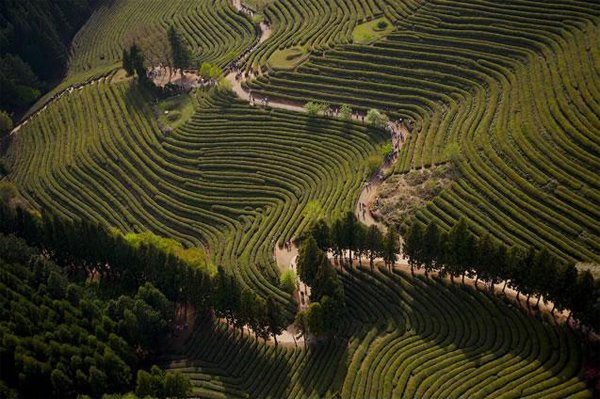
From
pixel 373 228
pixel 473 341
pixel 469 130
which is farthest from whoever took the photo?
pixel 469 130

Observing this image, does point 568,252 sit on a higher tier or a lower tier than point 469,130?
lower

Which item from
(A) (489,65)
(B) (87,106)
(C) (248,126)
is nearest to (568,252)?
(A) (489,65)

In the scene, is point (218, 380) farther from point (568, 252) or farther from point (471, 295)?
point (568, 252)

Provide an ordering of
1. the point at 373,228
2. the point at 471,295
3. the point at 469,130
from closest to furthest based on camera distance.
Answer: the point at 471,295, the point at 373,228, the point at 469,130

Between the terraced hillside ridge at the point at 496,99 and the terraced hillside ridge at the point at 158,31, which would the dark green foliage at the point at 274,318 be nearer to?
the terraced hillside ridge at the point at 496,99

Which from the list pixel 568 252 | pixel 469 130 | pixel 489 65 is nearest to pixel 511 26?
pixel 489 65

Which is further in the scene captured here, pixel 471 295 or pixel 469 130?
pixel 469 130

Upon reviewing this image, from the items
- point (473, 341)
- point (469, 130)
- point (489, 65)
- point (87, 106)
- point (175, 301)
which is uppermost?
point (87, 106)
